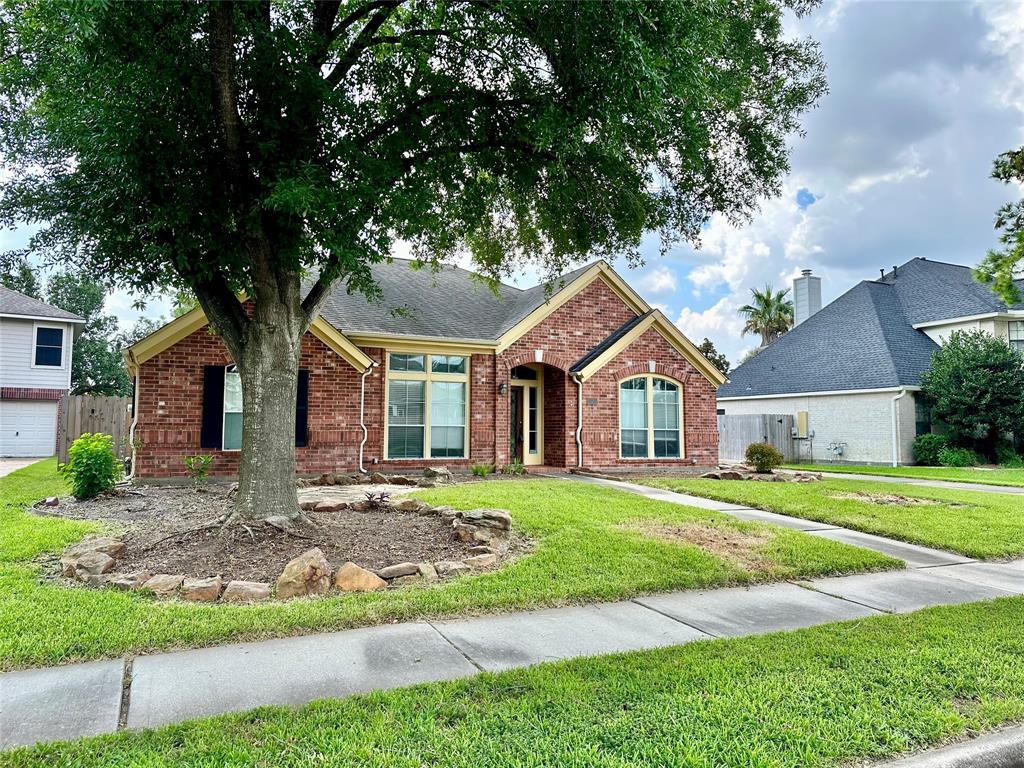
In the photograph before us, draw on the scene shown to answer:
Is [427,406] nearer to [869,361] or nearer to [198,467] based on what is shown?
[198,467]

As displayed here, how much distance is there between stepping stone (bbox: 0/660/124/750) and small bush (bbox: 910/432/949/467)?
76.4 feet

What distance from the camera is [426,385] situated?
14820mm

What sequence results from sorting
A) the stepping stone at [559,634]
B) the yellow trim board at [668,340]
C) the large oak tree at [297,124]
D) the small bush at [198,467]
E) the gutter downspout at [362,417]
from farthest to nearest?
the yellow trim board at [668,340], the gutter downspout at [362,417], the small bush at [198,467], the large oak tree at [297,124], the stepping stone at [559,634]

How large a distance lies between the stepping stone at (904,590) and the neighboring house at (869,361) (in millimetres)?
16742

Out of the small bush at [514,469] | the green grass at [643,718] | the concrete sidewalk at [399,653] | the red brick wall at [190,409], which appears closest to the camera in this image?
the green grass at [643,718]

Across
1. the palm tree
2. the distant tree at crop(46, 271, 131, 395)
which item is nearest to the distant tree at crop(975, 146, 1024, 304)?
the palm tree

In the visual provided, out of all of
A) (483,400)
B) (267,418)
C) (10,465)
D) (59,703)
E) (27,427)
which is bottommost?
(59,703)

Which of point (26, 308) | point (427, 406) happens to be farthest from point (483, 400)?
point (26, 308)

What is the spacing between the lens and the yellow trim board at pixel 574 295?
15.6 metres

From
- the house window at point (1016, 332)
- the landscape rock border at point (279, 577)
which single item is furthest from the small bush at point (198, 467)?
the house window at point (1016, 332)

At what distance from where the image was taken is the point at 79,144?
17.6ft

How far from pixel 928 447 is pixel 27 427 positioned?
30966 mm

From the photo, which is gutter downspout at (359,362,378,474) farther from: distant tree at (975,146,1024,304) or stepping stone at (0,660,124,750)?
distant tree at (975,146,1024,304)

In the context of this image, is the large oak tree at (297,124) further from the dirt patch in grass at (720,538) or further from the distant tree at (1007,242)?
the dirt patch in grass at (720,538)
